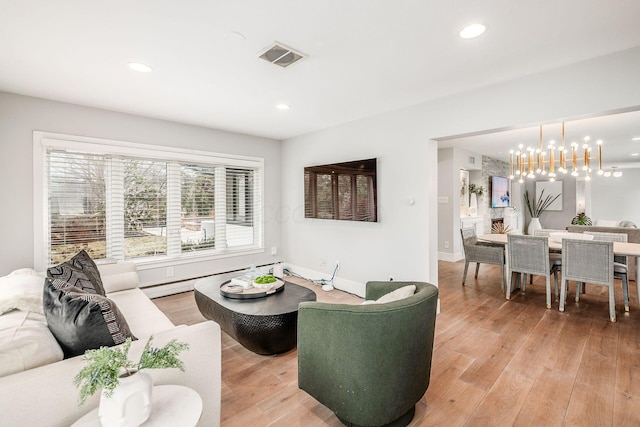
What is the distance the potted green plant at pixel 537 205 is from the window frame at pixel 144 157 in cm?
892

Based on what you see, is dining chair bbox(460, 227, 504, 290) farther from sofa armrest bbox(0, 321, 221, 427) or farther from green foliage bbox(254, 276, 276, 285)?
sofa armrest bbox(0, 321, 221, 427)

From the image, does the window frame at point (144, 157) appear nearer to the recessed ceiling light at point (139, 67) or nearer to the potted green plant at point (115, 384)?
the recessed ceiling light at point (139, 67)

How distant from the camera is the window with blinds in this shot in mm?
3408

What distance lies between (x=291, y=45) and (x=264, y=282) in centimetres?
209

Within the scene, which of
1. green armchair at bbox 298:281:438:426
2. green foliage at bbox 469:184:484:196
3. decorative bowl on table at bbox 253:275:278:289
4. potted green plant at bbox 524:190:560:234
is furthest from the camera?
potted green plant at bbox 524:190:560:234

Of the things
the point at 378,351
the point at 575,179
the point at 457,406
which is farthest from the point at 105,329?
the point at 575,179

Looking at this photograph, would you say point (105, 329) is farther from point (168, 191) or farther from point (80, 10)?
point (168, 191)

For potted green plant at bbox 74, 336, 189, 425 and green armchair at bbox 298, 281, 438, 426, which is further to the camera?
green armchair at bbox 298, 281, 438, 426

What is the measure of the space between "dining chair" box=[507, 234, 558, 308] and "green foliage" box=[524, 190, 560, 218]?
7035 millimetres

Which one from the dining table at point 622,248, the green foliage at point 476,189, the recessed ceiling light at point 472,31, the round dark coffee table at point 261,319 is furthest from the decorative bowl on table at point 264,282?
the green foliage at point 476,189

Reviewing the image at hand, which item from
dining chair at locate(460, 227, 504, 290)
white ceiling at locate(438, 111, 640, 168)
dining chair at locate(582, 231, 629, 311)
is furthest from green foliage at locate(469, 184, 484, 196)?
dining chair at locate(582, 231, 629, 311)

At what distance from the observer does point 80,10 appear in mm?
1784

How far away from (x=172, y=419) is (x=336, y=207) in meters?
3.45

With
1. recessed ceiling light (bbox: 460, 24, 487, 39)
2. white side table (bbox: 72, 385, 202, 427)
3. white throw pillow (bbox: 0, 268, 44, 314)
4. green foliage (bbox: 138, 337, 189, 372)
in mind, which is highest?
recessed ceiling light (bbox: 460, 24, 487, 39)
